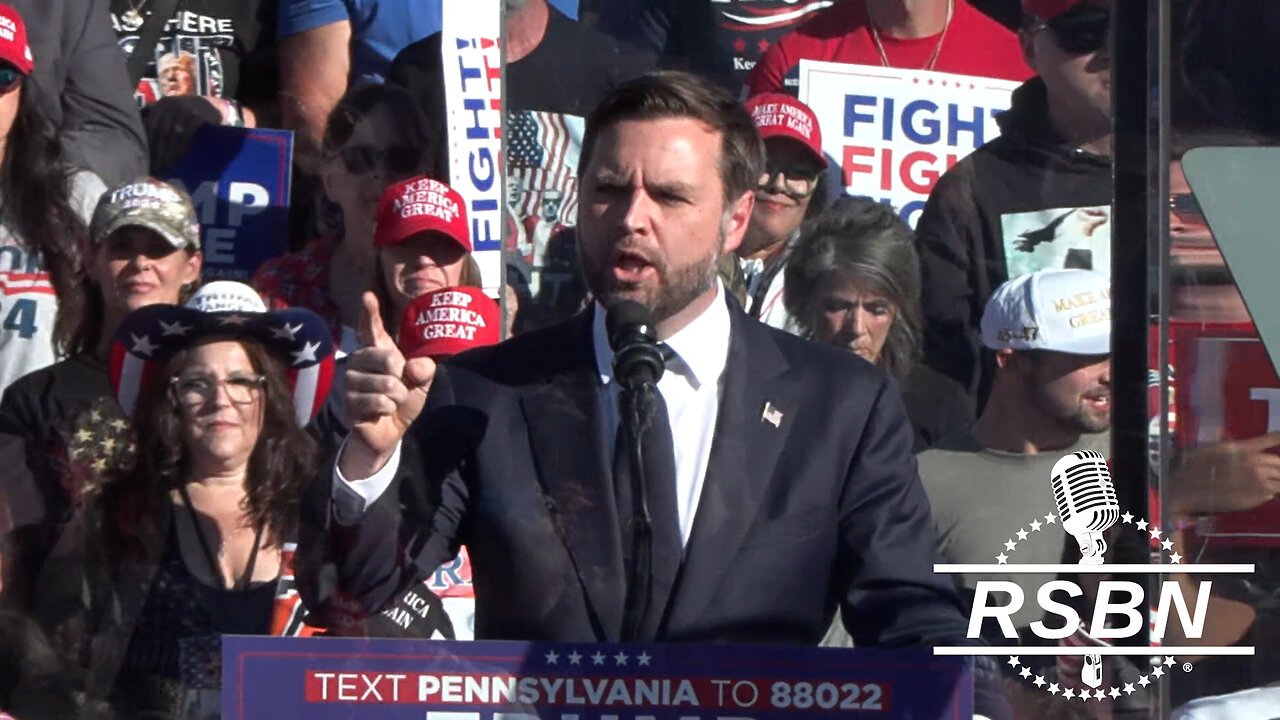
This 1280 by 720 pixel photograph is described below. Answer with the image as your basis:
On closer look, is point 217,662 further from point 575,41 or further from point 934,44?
point 934,44

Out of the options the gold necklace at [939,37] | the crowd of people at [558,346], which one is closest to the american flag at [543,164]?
the crowd of people at [558,346]

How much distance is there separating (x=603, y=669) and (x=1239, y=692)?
3.61 feet

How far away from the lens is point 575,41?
318 centimetres

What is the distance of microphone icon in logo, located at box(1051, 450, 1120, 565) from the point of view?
3.12 meters

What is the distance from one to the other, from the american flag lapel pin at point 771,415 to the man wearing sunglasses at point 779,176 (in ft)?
0.60

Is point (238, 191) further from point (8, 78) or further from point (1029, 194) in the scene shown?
point (1029, 194)

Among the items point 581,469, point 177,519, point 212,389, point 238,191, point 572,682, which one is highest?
point 238,191

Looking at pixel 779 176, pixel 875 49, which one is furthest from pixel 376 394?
pixel 875 49

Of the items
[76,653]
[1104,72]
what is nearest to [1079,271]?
[1104,72]

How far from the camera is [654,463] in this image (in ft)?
10.3

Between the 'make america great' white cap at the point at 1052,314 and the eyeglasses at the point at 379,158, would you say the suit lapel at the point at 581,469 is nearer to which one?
the eyeglasses at the point at 379,158

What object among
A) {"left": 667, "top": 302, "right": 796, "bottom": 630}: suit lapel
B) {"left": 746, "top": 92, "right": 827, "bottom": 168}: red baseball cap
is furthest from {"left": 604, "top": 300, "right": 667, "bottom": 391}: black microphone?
{"left": 746, "top": 92, "right": 827, "bottom": 168}: red baseball cap

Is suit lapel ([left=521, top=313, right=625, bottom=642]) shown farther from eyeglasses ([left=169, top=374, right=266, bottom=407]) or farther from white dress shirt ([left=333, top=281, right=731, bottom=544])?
eyeglasses ([left=169, top=374, right=266, bottom=407])

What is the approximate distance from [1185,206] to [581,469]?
1.14m
